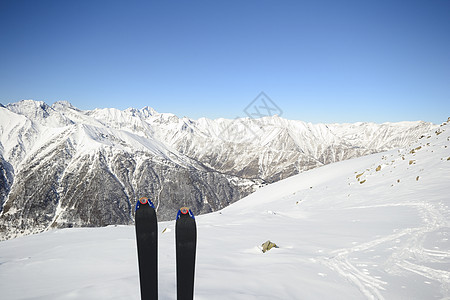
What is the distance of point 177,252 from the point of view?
12.6 feet

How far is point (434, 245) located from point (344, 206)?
887 cm

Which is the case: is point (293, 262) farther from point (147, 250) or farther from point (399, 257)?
point (147, 250)

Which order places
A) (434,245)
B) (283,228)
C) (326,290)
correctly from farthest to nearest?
(283,228)
(434,245)
(326,290)

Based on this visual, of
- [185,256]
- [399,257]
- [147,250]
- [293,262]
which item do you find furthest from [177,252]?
[399,257]

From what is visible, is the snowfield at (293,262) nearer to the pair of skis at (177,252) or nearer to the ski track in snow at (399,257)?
the ski track in snow at (399,257)

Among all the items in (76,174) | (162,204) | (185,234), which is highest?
(76,174)

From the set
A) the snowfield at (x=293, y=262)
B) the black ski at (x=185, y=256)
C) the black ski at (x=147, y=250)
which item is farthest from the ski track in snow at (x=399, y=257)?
the black ski at (x=147, y=250)

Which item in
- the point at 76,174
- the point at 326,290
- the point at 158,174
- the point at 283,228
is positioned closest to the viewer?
the point at 326,290

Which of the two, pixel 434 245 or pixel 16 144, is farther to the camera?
pixel 16 144

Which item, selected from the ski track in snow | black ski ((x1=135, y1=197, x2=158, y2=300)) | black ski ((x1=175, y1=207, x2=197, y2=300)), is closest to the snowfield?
the ski track in snow

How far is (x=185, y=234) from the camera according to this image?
151 inches

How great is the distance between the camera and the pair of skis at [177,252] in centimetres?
384

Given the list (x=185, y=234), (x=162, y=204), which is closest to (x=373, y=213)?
(x=185, y=234)

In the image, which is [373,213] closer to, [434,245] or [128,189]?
[434,245]
